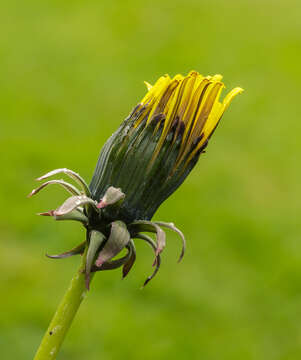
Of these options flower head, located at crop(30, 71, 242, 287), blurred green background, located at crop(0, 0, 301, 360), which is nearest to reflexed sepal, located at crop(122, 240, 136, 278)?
flower head, located at crop(30, 71, 242, 287)

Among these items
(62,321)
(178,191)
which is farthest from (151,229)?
(178,191)

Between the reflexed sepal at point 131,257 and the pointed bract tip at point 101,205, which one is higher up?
the pointed bract tip at point 101,205

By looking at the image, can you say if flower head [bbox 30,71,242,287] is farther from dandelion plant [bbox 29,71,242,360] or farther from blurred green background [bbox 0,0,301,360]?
blurred green background [bbox 0,0,301,360]

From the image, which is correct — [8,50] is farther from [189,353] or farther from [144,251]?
[189,353]

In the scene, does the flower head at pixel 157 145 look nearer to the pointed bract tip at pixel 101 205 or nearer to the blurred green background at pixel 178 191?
the pointed bract tip at pixel 101 205

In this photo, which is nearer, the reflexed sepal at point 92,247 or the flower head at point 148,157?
the reflexed sepal at point 92,247

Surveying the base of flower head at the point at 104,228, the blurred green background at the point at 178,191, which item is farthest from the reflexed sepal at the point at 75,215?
the blurred green background at the point at 178,191
